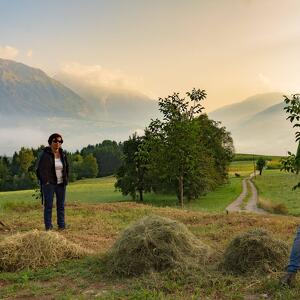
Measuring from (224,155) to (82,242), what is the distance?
164ft

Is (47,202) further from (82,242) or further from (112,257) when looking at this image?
(112,257)

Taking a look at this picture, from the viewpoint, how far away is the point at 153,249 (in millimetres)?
7035

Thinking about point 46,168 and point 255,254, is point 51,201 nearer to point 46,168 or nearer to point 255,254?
point 46,168

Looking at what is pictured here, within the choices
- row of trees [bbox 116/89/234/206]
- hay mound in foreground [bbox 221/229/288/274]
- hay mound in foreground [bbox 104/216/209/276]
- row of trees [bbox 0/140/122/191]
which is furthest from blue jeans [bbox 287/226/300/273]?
row of trees [bbox 0/140/122/191]

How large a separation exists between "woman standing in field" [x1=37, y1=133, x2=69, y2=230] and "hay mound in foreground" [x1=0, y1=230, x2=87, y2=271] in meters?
2.64

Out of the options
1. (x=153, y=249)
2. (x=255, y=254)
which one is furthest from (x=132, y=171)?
(x=255, y=254)

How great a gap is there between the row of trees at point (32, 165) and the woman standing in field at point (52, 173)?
8565 centimetres

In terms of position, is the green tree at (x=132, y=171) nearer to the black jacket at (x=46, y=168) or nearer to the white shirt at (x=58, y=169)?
the white shirt at (x=58, y=169)

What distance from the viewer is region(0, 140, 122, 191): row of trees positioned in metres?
101

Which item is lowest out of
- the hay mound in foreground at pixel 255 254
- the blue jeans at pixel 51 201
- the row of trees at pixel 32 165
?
the hay mound in foreground at pixel 255 254

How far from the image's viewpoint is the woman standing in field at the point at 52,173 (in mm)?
10656

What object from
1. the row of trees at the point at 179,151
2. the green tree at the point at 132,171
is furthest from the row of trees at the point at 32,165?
the row of trees at the point at 179,151

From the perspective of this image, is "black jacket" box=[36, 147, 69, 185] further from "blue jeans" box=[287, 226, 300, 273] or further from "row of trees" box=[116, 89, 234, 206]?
"row of trees" box=[116, 89, 234, 206]

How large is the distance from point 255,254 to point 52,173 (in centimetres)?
581
